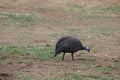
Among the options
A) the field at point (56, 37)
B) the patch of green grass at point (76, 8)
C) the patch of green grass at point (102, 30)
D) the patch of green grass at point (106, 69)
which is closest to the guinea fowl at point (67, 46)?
the field at point (56, 37)

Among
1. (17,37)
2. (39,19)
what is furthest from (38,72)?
(39,19)

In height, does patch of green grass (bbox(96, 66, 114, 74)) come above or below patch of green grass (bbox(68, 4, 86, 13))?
above

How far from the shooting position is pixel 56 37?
14812 millimetres

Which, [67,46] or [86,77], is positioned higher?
[67,46]

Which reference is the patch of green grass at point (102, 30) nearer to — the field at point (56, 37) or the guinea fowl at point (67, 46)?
the field at point (56, 37)

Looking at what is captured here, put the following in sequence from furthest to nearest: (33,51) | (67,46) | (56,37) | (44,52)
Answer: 1. (56,37)
2. (33,51)
3. (44,52)
4. (67,46)

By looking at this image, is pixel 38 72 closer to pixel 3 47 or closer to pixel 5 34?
pixel 3 47

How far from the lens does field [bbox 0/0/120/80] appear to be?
936 centimetres

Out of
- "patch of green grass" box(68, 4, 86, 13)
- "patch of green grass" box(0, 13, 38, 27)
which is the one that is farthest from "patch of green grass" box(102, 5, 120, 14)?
"patch of green grass" box(0, 13, 38, 27)

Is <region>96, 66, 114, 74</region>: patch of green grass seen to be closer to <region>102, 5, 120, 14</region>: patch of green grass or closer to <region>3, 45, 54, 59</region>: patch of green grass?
<region>3, 45, 54, 59</region>: patch of green grass

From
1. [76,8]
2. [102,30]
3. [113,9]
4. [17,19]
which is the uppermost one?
[17,19]

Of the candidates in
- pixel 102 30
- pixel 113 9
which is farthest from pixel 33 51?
pixel 113 9

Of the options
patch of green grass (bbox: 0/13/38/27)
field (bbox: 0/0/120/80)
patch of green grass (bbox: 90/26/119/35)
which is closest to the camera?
field (bbox: 0/0/120/80)

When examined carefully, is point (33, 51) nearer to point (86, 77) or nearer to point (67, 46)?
point (67, 46)
